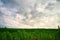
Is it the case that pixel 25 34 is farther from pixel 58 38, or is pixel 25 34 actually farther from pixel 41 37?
pixel 58 38

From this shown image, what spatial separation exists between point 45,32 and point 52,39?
0.85 ft

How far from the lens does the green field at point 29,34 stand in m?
4.30

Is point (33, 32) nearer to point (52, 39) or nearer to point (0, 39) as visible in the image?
point (52, 39)

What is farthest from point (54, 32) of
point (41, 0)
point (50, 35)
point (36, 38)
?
point (41, 0)

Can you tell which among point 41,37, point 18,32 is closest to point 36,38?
point 41,37

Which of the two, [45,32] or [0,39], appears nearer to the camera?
[0,39]

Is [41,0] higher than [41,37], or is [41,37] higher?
[41,0]

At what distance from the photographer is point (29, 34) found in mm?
4375

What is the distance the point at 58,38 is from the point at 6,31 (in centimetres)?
116

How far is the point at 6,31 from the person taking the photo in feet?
14.4

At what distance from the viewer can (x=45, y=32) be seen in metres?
4.54

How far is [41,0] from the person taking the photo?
4.46 metres

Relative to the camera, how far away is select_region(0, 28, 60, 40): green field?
430cm

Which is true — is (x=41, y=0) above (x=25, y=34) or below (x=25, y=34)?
above
